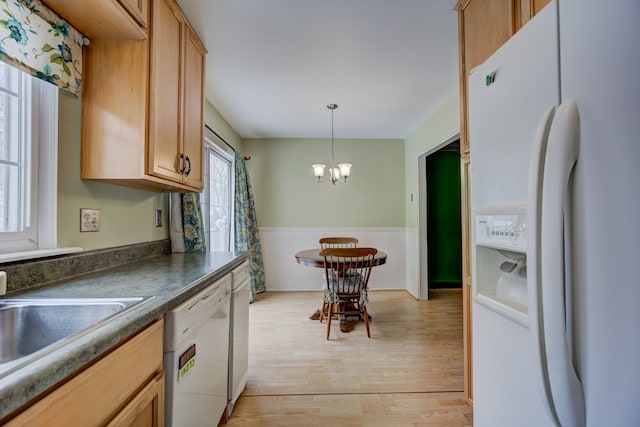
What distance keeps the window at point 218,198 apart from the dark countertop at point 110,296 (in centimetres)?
148

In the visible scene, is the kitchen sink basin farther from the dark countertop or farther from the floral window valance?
the floral window valance

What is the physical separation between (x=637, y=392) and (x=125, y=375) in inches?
42.0

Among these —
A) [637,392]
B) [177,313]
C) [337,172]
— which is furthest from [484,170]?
[337,172]

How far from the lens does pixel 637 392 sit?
47 cm

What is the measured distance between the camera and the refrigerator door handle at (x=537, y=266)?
57 cm

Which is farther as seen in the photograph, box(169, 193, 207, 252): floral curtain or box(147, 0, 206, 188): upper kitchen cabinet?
box(169, 193, 207, 252): floral curtain

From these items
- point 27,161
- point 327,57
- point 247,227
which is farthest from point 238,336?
point 247,227

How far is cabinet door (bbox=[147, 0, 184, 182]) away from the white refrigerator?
1482 millimetres

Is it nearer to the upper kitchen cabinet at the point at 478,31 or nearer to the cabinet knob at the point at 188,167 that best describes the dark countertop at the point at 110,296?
the cabinet knob at the point at 188,167

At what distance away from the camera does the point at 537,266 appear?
57cm

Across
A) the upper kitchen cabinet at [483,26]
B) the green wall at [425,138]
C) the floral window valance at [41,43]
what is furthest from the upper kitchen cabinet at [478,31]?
the floral window valance at [41,43]

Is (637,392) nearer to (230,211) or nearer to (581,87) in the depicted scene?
(581,87)

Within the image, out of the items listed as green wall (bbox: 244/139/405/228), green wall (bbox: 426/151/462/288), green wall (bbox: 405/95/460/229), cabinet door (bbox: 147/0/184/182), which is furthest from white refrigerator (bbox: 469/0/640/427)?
green wall (bbox: 426/151/462/288)

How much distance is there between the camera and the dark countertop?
1.50 feet
